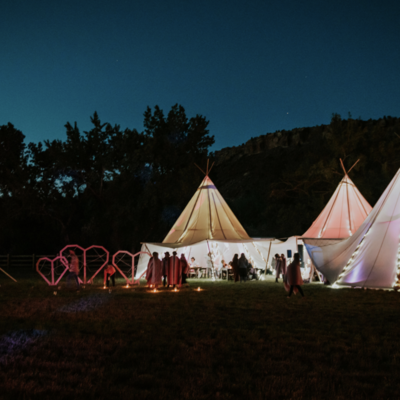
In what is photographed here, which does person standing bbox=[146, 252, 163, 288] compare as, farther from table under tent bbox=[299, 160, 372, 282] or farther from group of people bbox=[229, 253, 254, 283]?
table under tent bbox=[299, 160, 372, 282]

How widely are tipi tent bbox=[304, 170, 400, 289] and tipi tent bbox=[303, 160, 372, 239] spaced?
15.8ft

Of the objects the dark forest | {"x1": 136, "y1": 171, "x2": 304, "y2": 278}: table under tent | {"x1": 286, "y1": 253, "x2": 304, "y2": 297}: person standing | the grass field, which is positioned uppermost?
the dark forest

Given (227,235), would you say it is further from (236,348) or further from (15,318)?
(236,348)

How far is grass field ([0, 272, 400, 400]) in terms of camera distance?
3424 mm

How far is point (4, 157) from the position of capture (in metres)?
28.0

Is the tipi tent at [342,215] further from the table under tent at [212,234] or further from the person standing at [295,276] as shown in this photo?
the person standing at [295,276]

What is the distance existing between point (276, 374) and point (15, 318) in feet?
15.1

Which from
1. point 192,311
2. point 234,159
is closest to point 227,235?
point 192,311

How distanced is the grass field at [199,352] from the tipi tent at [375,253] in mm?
3934

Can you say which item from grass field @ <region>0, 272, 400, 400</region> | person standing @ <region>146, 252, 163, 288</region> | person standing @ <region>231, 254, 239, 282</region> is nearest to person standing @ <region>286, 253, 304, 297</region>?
grass field @ <region>0, 272, 400, 400</region>

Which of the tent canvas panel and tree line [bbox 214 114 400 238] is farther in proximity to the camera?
tree line [bbox 214 114 400 238]

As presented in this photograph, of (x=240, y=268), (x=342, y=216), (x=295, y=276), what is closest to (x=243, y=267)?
(x=240, y=268)

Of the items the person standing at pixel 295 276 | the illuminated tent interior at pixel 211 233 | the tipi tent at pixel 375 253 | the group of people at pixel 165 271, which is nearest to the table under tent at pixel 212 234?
the illuminated tent interior at pixel 211 233

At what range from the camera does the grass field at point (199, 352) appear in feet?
11.2
